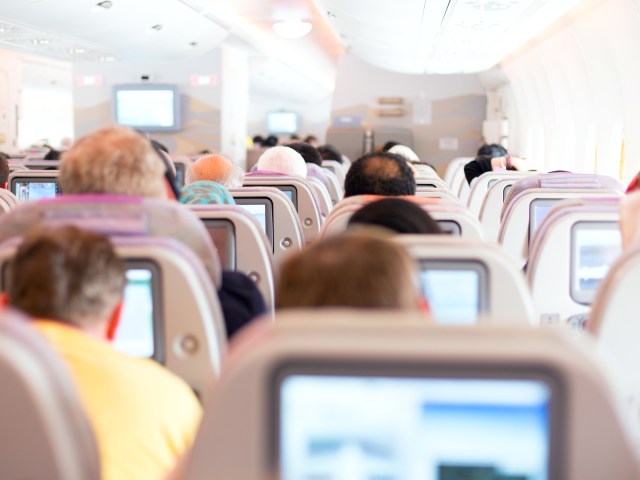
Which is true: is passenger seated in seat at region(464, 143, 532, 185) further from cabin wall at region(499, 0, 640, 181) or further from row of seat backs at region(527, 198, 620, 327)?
row of seat backs at region(527, 198, 620, 327)

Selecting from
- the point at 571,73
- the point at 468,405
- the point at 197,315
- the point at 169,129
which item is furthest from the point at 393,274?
the point at 169,129

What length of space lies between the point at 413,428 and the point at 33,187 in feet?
24.6

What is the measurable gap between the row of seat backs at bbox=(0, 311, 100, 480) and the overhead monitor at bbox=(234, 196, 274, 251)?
13.8 feet

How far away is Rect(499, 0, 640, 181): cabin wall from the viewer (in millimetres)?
10414

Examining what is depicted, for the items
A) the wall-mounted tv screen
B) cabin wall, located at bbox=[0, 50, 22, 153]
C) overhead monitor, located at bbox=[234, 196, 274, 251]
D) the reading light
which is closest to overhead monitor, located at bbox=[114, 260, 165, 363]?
overhead monitor, located at bbox=[234, 196, 274, 251]

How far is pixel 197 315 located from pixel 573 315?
6.74ft

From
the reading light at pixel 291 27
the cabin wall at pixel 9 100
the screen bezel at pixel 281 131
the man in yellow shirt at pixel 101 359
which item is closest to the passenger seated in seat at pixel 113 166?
the man in yellow shirt at pixel 101 359

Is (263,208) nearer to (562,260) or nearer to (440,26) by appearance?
(562,260)

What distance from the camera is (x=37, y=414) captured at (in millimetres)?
1569

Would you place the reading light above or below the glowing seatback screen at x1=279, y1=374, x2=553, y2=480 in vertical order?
above

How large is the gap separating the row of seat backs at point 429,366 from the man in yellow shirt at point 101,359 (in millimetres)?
543

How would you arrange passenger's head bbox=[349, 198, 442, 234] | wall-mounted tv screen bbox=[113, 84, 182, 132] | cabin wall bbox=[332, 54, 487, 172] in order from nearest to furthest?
1. passenger's head bbox=[349, 198, 442, 234]
2. wall-mounted tv screen bbox=[113, 84, 182, 132]
3. cabin wall bbox=[332, 54, 487, 172]

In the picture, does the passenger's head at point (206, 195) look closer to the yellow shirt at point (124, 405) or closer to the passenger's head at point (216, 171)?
the passenger's head at point (216, 171)

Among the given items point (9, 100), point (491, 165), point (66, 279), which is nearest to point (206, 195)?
point (66, 279)
